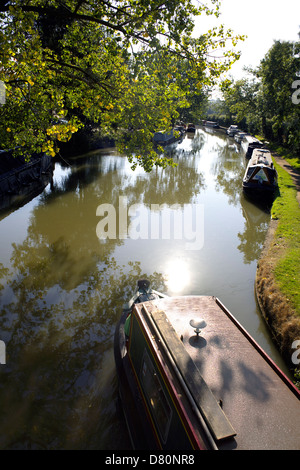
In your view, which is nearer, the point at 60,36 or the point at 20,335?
the point at 20,335

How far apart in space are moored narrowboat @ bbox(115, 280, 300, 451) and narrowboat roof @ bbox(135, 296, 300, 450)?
0.03ft

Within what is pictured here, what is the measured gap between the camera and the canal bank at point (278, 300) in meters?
6.61

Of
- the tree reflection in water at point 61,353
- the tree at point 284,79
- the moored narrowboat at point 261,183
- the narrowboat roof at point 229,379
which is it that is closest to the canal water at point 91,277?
the tree reflection in water at point 61,353

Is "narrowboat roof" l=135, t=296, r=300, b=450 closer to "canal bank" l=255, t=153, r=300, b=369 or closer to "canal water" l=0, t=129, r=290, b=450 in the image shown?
"canal water" l=0, t=129, r=290, b=450

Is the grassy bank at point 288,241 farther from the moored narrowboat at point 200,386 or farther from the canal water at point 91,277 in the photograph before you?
the moored narrowboat at point 200,386

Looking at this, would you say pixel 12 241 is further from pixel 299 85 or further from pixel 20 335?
pixel 299 85

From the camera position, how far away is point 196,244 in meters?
12.6

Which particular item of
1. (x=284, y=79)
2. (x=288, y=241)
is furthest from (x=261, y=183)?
(x=284, y=79)

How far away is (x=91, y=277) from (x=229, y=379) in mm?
6952

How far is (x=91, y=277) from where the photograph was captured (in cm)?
987

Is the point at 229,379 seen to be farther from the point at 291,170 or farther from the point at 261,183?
the point at 291,170

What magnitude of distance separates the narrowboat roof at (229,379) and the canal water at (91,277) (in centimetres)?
238
